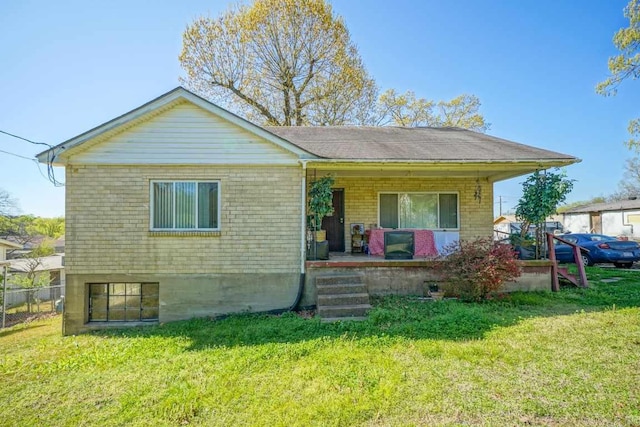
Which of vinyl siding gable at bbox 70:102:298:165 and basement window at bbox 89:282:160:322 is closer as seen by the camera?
vinyl siding gable at bbox 70:102:298:165

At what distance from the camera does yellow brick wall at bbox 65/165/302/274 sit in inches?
285

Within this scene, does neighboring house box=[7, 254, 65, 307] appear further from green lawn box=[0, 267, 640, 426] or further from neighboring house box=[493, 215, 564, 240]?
neighboring house box=[493, 215, 564, 240]

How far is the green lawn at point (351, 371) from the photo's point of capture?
128 inches

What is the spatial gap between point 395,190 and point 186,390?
814 cm

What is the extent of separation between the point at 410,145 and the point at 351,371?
6518 millimetres

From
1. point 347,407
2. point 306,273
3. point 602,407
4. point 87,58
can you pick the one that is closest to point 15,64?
point 87,58

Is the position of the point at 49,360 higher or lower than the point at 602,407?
lower

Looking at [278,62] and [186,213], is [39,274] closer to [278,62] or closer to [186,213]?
[186,213]

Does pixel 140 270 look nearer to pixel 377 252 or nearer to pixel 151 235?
pixel 151 235

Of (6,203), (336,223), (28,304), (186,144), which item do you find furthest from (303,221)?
(6,203)

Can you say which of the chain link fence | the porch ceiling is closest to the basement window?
the porch ceiling

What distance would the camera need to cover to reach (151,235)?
729 cm

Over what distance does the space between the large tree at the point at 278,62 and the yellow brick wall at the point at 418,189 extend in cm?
959

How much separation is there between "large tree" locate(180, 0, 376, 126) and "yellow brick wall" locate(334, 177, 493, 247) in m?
9.59
